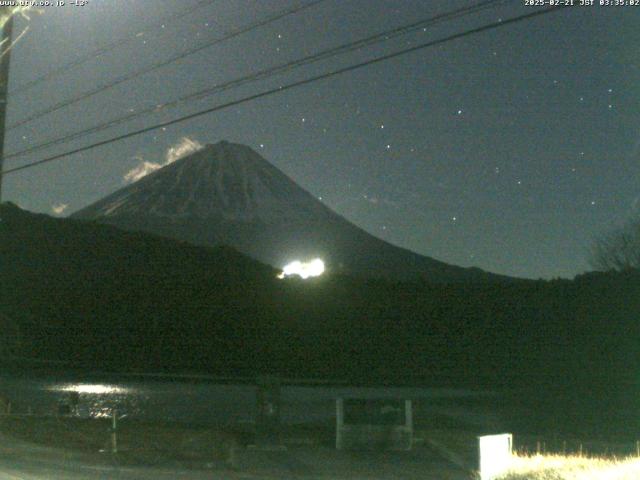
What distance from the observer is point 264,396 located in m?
16.3

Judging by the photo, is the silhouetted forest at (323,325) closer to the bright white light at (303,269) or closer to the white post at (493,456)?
the bright white light at (303,269)

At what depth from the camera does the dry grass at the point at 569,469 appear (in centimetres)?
1055

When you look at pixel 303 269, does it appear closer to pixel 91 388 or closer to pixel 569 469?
pixel 91 388

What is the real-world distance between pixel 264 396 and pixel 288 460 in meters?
2.09

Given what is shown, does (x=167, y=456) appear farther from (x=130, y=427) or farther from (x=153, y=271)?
(x=153, y=271)

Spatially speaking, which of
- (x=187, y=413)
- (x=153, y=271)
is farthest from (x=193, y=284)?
(x=187, y=413)

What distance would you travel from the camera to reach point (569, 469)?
1142cm

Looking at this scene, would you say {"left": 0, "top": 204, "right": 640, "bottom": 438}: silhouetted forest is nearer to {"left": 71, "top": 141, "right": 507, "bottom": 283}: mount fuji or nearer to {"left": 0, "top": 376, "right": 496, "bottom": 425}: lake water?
{"left": 0, "top": 376, "right": 496, "bottom": 425}: lake water

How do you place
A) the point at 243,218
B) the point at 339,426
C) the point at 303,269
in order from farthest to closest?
the point at 243,218, the point at 303,269, the point at 339,426

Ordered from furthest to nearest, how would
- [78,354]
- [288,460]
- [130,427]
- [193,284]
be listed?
[193,284]
[78,354]
[130,427]
[288,460]

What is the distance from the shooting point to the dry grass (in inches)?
416

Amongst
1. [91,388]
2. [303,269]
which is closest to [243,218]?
[303,269]

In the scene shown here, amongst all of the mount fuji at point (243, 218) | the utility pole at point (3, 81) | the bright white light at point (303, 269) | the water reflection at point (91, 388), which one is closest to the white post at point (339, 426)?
the utility pole at point (3, 81)

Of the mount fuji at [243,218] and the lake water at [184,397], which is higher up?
the mount fuji at [243,218]
